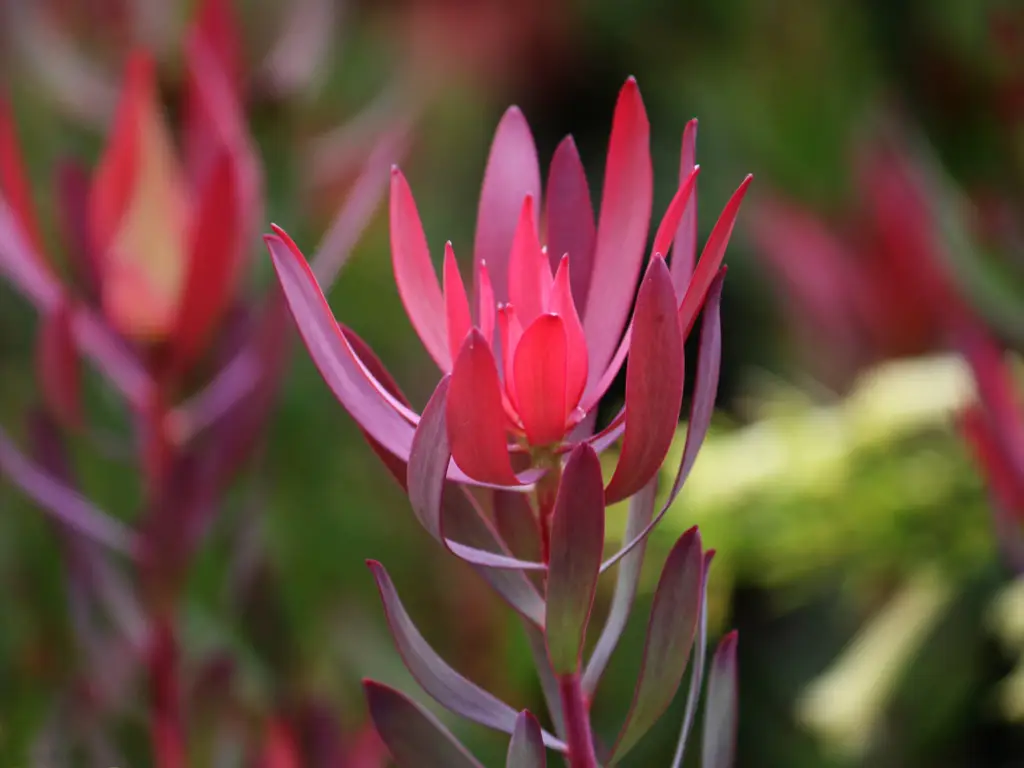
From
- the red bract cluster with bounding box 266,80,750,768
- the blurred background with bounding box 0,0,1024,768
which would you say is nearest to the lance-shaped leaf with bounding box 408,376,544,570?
the red bract cluster with bounding box 266,80,750,768

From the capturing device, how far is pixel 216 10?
0.45m

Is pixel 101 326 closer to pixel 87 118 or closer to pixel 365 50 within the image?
pixel 87 118

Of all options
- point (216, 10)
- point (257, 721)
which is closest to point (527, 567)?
point (257, 721)

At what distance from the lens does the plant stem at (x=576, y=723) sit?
0.20 metres

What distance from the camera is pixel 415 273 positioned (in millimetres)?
216

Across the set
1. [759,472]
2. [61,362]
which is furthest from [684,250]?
[759,472]

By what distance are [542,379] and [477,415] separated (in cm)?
2

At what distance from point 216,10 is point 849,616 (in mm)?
453

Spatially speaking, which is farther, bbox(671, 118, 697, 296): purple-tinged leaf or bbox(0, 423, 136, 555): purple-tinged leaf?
bbox(0, 423, 136, 555): purple-tinged leaf

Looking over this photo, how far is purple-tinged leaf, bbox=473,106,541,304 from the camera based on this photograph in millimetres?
231

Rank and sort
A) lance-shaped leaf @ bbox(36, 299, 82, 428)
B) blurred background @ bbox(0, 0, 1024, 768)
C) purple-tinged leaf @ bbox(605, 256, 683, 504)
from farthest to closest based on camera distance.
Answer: blurred background @ bbox(0, 0, 1024, 768) < lance-shaped leaf @ bbox(36, 299, 82, 428) < purple-tinged leaf @ bbox(605, 256, 683, 504)

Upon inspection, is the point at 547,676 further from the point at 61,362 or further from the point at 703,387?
the point at 61,362

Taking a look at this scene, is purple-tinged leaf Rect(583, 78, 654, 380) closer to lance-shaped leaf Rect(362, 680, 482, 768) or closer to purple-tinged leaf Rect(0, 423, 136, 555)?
lance-shaped leaf Rect(362, 680, 482, 768)

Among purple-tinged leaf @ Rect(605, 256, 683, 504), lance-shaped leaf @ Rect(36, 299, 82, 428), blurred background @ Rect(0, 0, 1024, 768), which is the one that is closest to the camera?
purple-tinged leaf @ Rect(605, 256, 683, 504)
